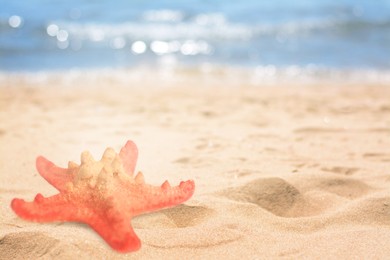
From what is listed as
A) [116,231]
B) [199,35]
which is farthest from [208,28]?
[116,231]

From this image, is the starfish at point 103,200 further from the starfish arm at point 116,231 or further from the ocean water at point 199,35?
the ocean water at point 199,35

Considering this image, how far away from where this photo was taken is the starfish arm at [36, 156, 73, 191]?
2.43 metres

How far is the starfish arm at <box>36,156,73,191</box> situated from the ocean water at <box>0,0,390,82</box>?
21.4 ft

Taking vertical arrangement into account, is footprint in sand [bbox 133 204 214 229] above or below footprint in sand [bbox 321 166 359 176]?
above

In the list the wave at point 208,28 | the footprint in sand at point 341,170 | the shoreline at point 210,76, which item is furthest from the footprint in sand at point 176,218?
the wave at point 208,28

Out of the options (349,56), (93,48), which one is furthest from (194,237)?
(93,48)

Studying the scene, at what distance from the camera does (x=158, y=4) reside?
16.7m

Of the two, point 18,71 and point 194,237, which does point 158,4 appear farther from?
point 194,237

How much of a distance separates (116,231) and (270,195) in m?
1.02

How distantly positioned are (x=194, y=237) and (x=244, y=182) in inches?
29.0

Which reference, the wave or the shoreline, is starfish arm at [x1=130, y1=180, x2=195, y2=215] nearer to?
the shoreline

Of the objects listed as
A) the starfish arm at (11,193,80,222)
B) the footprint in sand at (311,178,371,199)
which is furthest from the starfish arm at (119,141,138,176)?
the footprint in sand at (311,178,371,199)

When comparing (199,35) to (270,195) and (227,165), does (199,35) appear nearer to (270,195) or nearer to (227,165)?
(227,165)

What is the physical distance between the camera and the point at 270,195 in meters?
2.69
